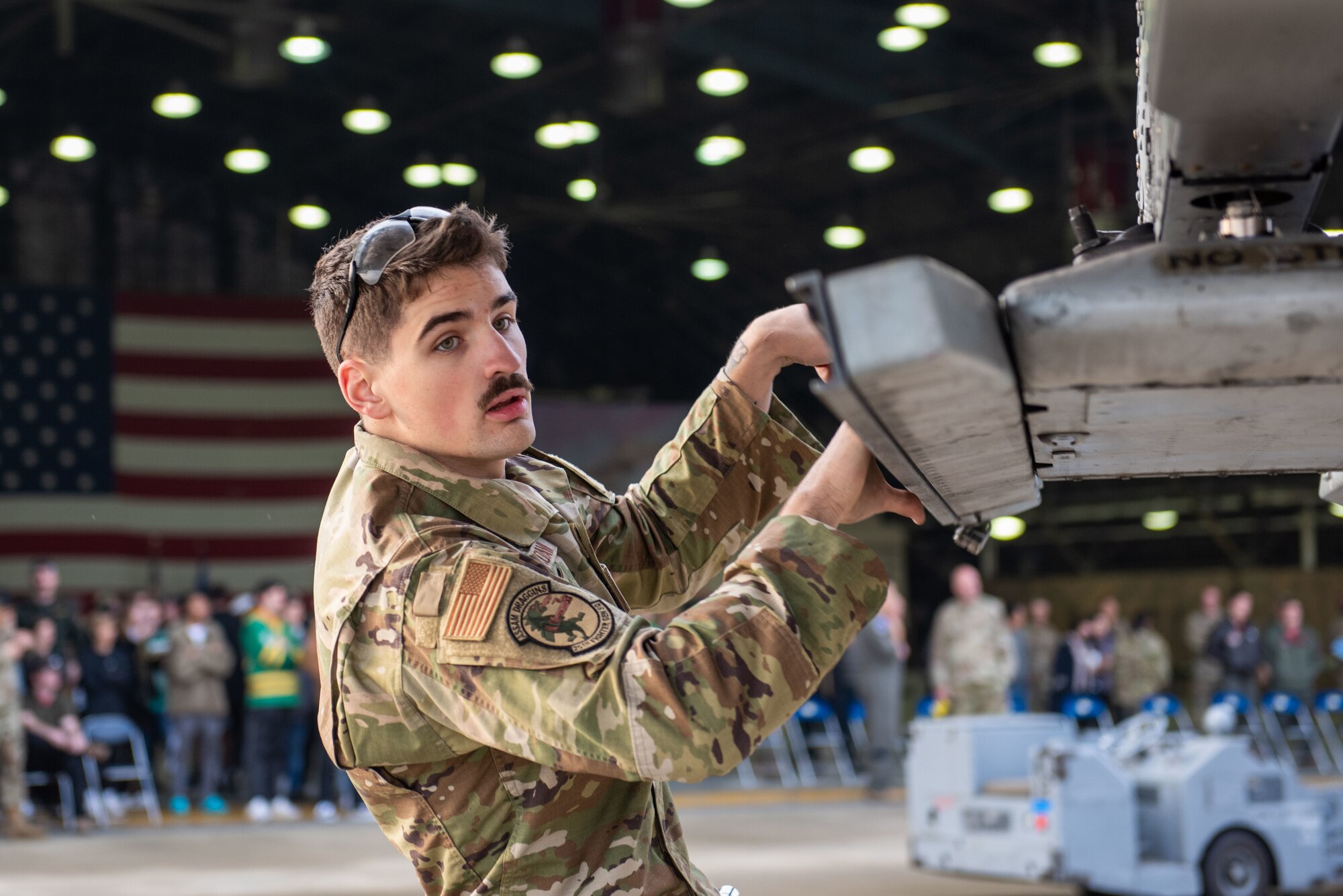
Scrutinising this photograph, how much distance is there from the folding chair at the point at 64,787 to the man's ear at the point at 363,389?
9.03m

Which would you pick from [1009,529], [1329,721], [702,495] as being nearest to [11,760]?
[702,495]

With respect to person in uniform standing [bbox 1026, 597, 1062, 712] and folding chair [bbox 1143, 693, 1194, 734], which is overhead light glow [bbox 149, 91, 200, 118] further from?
folding chair [bbox 1143, 693, 1194, 734]

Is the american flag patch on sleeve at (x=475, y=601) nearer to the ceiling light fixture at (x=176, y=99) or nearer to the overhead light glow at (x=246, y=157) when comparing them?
the ceiling light fixture at (x=176, y=99)

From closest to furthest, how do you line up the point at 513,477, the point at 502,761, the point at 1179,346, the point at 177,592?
the point at 1179,346, the point at 502,761, the point at 513,477, the point at 177,592

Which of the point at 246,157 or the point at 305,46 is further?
the point at 246,157

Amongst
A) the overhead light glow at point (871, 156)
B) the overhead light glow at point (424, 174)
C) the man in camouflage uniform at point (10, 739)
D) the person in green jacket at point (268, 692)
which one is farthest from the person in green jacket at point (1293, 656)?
the man in camouflage uniform at point (10, 739)

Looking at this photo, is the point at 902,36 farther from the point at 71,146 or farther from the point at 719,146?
the point at 71,146

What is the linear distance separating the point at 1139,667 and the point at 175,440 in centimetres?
899

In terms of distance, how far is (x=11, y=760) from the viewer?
8.84 m

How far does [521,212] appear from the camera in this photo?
14570 millimetres

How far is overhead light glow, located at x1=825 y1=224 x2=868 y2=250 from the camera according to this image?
46.5 ft

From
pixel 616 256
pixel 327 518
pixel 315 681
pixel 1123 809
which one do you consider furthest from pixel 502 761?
pixel 616 256

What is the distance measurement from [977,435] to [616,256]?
1690 cm

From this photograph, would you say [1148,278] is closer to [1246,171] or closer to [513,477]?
[1246,171]
